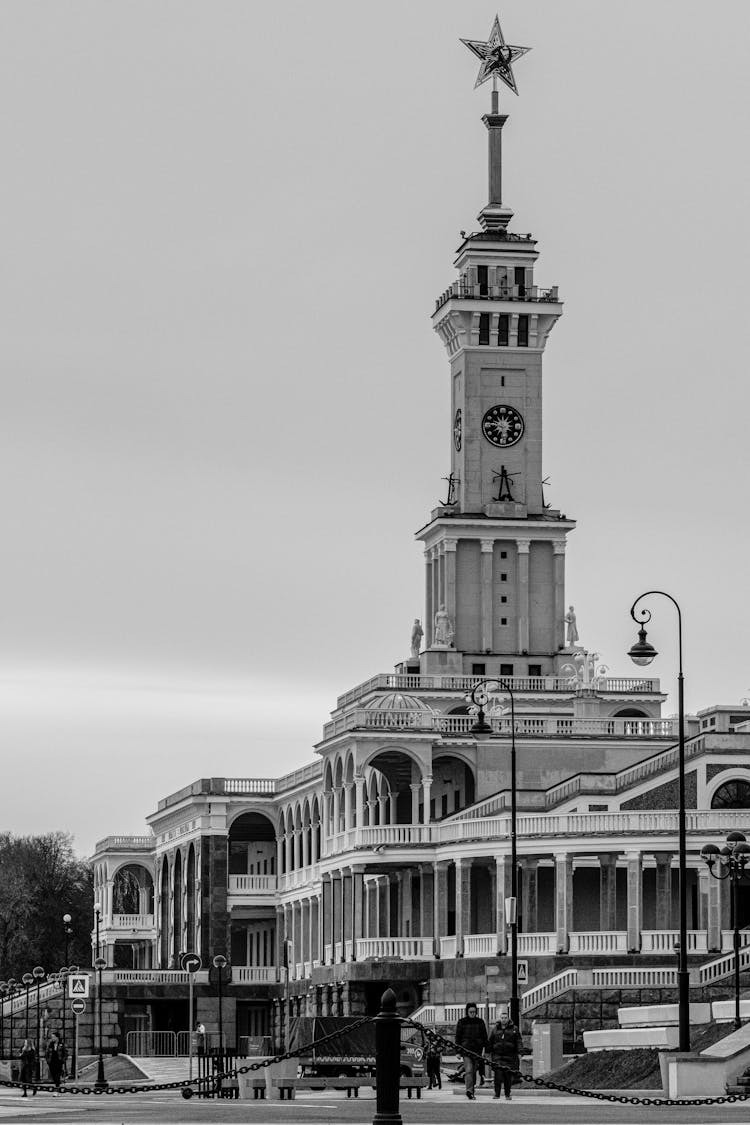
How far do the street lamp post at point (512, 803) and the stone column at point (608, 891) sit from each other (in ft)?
11.1

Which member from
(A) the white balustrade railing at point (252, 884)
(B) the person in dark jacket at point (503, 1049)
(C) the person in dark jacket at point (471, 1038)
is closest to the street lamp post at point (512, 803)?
(B) the person in dark jacket at point (503, 1049)

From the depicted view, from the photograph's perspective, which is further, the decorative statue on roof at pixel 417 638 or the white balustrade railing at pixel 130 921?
the white balustrade railing at pixel 130 921

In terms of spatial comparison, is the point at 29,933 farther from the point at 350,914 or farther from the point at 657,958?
the point at 657,958

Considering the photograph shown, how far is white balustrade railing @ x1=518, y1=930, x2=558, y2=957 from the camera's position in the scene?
99.0 metres

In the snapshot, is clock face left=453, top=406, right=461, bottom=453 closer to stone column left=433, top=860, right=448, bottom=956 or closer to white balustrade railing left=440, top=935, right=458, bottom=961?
stone column left=433, top=860, right=448, bottom=956

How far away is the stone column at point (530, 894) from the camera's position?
103 m

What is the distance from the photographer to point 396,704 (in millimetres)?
118500

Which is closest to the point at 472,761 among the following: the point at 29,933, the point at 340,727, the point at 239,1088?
the point at 340,727

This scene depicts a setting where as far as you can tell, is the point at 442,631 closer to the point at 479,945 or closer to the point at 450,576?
the point at 450,576

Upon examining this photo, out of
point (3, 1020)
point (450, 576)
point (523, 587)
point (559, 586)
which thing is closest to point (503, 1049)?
point (3, 1020)

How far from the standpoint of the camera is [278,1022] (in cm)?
13212

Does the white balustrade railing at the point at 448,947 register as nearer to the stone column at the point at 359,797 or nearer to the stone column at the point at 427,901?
the stone column at the point at 427,901

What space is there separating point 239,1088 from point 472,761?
60619 mm

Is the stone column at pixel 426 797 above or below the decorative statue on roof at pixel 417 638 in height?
below
